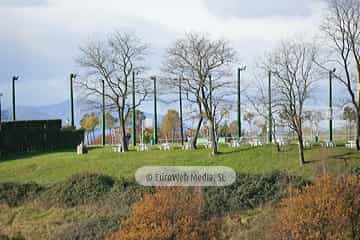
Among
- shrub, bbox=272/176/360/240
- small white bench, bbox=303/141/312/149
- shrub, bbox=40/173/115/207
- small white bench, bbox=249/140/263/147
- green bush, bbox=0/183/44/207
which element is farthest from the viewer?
small white bench, bbox=249/140/263/147

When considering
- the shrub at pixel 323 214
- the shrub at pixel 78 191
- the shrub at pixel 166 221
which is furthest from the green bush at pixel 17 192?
the shrub at pixel 323 214

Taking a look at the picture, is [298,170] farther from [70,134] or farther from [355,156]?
[70,134]

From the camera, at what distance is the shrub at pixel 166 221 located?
1189cm

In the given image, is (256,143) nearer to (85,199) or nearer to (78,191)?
(78,191)

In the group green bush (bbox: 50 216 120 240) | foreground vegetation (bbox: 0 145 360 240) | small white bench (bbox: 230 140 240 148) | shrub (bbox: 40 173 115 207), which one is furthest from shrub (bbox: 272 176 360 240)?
small white bench (bbox: 230 140 240 148)

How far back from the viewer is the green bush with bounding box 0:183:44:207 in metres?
26.3

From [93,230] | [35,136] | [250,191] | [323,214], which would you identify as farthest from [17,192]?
[35,136]

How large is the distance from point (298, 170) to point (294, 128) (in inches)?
145

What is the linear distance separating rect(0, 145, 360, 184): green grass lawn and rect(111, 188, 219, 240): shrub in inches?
685

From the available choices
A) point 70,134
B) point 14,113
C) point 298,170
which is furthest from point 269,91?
point 14,113

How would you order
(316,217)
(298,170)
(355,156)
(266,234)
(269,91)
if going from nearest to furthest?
(316,217)
(266,234)
(298,170)
(355,156)
(269,91)

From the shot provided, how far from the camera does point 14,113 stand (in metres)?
50.0

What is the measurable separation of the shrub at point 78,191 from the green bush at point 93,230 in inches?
293

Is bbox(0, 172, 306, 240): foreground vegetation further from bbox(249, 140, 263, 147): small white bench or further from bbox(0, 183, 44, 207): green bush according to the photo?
bbox(249, 140, 263, 147): small white bench
